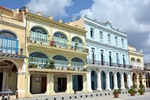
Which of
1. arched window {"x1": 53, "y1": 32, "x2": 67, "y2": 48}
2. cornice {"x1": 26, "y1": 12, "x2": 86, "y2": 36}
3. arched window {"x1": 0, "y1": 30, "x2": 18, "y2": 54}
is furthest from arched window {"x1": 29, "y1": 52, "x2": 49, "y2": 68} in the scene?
cornice {"x1": 26, "y1": 12, "x2": 86, "y2": 36}

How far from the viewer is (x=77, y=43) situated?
3034 cm

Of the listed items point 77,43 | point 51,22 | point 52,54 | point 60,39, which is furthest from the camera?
point 77,43

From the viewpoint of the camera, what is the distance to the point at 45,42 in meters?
25.3

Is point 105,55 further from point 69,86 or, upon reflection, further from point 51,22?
point 51,22

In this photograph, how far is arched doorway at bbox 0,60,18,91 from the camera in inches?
921

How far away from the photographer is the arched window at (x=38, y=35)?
79.3 ft

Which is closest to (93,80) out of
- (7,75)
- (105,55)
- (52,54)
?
(105,55)

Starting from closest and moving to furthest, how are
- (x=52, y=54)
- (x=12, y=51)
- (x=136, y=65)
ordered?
(x=12, y=51)
(x=52, y=54)
(x=136, y=65)

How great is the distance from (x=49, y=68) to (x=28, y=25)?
5991 millimetres

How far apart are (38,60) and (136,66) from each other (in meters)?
28.4

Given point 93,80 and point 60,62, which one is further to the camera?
point 93,80

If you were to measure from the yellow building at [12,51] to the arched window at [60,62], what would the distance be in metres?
5.22

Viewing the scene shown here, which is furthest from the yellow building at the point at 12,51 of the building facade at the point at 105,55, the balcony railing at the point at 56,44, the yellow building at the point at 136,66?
the yellow building at the point at 136,66

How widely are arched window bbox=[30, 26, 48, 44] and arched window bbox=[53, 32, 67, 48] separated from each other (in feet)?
5.49
